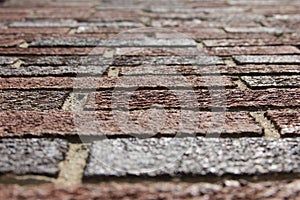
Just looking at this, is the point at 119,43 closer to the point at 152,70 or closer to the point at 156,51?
the point at 156,51

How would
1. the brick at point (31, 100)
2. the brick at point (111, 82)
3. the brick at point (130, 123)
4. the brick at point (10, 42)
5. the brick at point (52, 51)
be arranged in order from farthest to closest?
the brick at point (10, 42) → the brick at point (52, 51) → the brick at point (111, 82) → the brick at point (31, 100) → the brick at point (130, 123)

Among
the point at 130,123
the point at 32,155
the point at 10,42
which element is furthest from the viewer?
the point at 10,42

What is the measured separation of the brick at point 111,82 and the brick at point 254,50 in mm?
367

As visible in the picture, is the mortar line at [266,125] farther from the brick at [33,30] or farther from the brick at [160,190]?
the brick at [33,30]

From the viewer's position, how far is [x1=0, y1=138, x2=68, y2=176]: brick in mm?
845

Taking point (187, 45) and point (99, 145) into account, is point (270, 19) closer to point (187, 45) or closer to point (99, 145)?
point (187, 45)

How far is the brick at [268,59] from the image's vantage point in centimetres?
164

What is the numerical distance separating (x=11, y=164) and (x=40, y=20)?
68.6 inches

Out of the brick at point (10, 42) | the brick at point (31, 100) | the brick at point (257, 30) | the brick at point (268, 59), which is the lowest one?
the brick at point (31, 100)

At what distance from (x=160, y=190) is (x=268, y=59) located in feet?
3.44

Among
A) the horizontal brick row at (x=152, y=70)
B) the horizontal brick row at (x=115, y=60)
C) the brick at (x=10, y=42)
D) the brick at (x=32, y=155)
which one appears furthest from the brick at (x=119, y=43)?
the brick at (x=32, y=155)

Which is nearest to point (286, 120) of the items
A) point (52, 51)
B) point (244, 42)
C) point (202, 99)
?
point (202, 99)

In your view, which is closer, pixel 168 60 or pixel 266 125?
pixel 266 125

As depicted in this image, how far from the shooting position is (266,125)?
3.54ft
